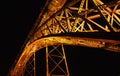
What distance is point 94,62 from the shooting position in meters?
11.2

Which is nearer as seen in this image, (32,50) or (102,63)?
(102,63)

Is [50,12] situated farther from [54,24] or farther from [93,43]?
[93,43]

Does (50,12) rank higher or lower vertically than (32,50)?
higher

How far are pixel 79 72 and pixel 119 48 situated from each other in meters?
6.52

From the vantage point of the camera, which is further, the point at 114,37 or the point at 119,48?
the point at 119,48

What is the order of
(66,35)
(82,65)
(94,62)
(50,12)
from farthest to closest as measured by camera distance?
1. (82,65)
2. (94,62)
3. (50,12)
4. (66,35)

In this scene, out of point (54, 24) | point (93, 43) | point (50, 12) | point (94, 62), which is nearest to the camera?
point (93, 43)

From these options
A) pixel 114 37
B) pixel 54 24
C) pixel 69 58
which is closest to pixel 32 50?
pixel 69 58

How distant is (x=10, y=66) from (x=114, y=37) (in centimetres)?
1166

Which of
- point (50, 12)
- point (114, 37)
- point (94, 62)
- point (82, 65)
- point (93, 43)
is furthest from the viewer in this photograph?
point (82, 65)

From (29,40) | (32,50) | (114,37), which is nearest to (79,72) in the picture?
(32,50)

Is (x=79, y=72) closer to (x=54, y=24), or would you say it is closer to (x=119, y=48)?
(x=54, y=24)

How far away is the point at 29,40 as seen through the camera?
10.4 metres

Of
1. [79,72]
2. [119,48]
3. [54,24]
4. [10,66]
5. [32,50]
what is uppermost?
[54,24]
